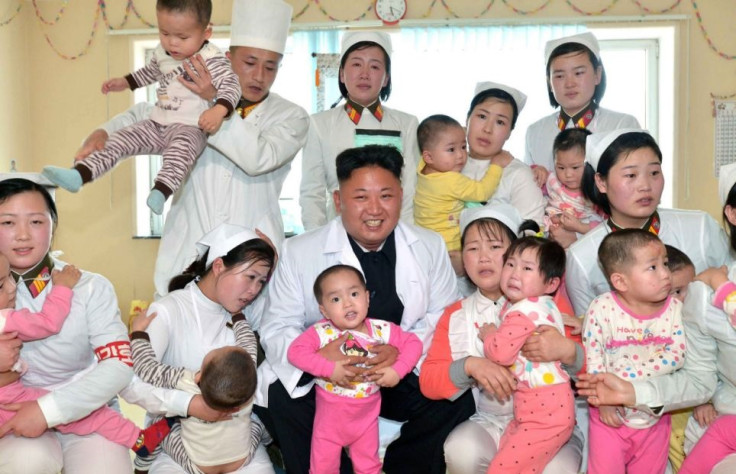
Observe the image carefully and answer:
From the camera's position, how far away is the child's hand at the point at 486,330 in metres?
2.59

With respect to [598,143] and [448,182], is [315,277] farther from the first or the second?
[598,143]

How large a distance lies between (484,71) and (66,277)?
5.10 metres

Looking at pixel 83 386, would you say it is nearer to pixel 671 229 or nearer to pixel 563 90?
pixel 671 229

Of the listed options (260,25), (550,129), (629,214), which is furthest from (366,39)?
(629,214)

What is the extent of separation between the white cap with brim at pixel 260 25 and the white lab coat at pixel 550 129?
4.56 ft

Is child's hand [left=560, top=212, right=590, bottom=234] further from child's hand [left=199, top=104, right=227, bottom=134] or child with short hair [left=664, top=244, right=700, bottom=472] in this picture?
child's hand [left=199, top=104, right=227, bottom=134]

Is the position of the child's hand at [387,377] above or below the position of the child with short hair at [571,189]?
below

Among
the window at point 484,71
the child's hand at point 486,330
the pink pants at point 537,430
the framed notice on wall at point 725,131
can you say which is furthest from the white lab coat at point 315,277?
the framed notice on wall at point 725,131

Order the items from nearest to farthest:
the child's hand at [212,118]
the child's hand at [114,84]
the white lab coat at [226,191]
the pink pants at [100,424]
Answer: the pink pants at [100,424]
the child's hand at [212,118]
the child's hand at [114,84]
the white lab coat at [226,191]

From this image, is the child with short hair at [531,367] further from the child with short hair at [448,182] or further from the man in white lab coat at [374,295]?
the child with short hair at [448,182]

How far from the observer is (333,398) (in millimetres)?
2664

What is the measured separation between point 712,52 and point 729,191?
15.3 feet

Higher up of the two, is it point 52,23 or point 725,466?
point 52,23

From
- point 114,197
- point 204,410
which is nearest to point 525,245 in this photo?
point 204,410
